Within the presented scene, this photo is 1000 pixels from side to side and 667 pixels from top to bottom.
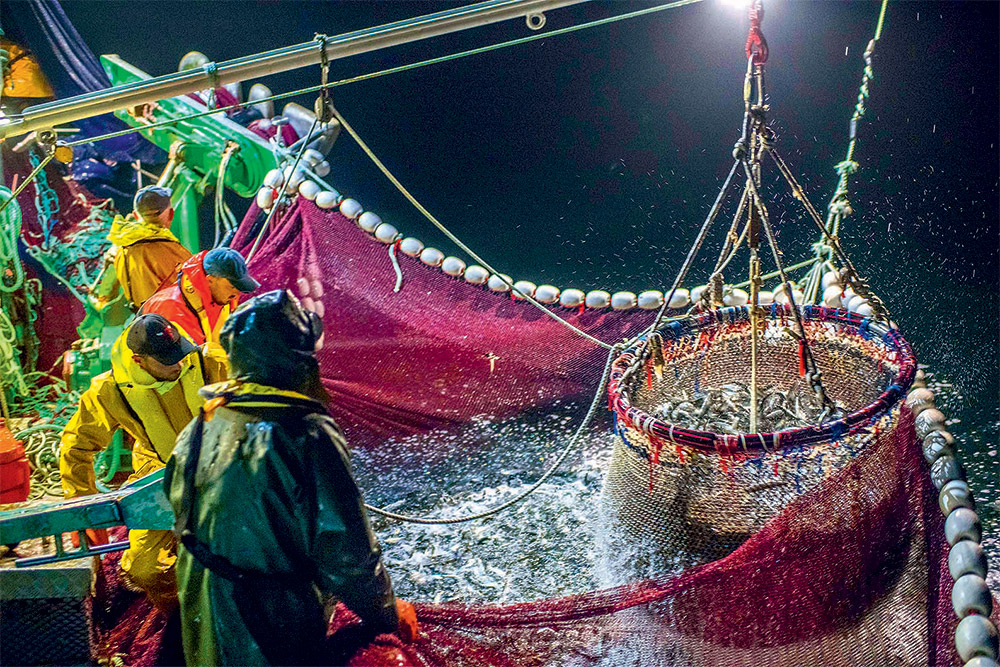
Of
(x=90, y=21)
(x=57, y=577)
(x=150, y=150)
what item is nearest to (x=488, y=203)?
(x=150, y=150)

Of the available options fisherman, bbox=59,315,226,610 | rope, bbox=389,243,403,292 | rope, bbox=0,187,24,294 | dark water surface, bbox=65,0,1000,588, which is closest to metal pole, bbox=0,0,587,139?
fisherman, bbox=59,315,226,610

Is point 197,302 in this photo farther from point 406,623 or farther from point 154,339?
point 406,623

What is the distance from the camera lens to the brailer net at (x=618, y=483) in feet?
8.21

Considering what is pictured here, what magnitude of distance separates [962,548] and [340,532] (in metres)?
1.59

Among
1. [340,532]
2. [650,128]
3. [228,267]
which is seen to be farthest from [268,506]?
[650,128]

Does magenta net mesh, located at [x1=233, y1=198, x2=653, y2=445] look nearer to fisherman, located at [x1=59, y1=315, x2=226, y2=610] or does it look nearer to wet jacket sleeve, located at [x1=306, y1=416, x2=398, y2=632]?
fisherman, located at [x1=59, y1=315, x2=226, y2=610]

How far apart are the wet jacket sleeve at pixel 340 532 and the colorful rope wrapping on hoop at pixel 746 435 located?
3.69 ft

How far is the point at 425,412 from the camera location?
4.07m

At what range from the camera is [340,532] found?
1953mm

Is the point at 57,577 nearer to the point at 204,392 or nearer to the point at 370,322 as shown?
the point at 204,392

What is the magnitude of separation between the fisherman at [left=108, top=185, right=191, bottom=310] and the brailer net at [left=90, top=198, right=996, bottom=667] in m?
0.55

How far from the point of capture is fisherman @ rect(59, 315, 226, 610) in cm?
281

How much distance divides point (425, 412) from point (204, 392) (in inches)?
81.9

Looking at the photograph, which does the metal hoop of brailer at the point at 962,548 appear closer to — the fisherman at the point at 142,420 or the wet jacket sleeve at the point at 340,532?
the wet jacket sleeve at the point at 340,532
